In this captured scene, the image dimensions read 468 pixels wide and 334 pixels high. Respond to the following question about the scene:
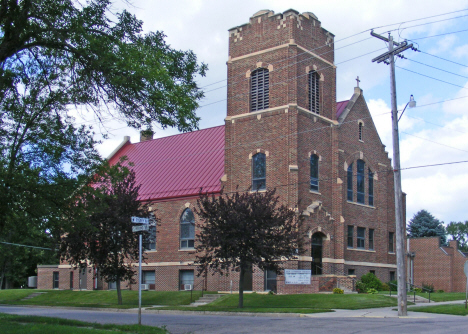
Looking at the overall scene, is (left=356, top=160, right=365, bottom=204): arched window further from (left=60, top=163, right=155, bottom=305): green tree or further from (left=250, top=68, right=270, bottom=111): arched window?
(left=60, top=163, right=155, bottom=305): green tree

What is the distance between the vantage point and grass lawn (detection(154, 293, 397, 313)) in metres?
25.6

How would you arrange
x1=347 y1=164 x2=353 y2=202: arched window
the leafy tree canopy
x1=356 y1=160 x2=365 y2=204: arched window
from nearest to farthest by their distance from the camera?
x1=347 y1=164 x2=353 y2=202: arched window < x1=356 y1=160 x2=365 y2=204: arched window < the leafy tree canopy

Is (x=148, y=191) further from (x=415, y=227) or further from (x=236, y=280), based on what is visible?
(x=415, y=227)

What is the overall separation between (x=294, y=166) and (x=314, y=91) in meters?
6.04

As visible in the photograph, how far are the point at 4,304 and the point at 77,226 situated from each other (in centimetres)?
2360

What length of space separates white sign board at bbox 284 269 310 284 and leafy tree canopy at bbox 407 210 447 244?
36.6 meters

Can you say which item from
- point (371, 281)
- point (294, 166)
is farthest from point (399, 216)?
point (371, 281)

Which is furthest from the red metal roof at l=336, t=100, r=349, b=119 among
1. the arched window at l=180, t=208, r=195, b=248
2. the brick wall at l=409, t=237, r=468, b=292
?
the brick wall at l=409, t=237, r=468, b=292

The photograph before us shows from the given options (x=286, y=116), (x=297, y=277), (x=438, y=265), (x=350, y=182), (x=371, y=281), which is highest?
(x=286, y=116)

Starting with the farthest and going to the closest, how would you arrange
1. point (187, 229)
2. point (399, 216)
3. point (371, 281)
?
point (187, 229) → point (371, 281) → point (399, 216)

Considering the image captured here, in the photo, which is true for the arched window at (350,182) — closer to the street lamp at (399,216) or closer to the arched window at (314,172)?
the arched window at (314,172)

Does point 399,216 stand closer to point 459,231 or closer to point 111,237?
point 111,237

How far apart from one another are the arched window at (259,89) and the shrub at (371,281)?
1252cm

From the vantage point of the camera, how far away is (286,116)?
109 ft
